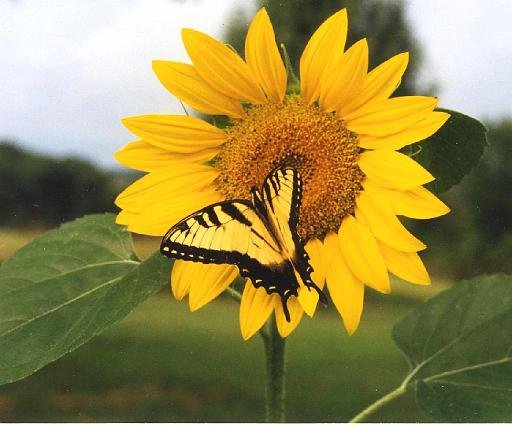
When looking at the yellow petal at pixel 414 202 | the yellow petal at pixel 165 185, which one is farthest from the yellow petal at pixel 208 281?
the yellow petal at pixel 414 202

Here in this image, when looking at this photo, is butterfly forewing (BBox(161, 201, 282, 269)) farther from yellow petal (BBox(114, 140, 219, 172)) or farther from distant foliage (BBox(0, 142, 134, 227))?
distant foliage (BBox(0, 142, 134, 227))

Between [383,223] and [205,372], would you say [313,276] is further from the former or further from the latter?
[205,372]

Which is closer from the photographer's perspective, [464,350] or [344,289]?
[344,289]

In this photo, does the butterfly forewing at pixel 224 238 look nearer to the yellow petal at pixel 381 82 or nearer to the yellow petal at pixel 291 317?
the yellow petal at pixel 291 317

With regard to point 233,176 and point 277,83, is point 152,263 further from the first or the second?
point 277,83

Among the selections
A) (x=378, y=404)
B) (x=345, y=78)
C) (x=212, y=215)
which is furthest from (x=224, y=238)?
(x=378, y=404)

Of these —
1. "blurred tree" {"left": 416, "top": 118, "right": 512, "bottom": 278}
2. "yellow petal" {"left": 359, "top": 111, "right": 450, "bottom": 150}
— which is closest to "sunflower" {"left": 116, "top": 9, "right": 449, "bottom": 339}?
"yellow petal" {"left": 359, "top": 111, "right": 450, "bottom": 150}
